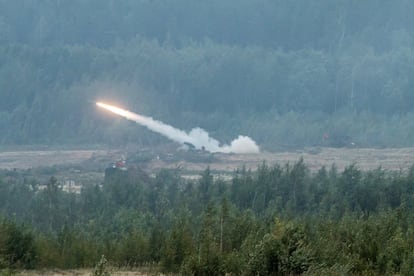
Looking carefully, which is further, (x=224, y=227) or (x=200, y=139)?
(x=200, y=139)

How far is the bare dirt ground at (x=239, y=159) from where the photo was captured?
109 m

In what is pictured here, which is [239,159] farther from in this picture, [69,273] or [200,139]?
[69,273]

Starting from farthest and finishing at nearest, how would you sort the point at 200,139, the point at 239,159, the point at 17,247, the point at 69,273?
the point at 200,139 → the point at 239,159 → the point at 17,247 → the point at 69,273

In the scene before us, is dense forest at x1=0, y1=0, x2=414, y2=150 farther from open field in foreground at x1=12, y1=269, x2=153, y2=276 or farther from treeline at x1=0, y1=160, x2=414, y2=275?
open field in foreground at x1=12, y1=269, x2=153, y2=276

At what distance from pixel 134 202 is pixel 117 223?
1214 cm

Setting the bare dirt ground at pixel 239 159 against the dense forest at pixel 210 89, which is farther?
the dense forest at pixel 210 89

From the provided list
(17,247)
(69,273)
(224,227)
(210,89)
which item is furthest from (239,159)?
(69,273)

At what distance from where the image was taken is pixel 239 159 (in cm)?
11569

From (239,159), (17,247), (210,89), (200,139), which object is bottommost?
(17,247)

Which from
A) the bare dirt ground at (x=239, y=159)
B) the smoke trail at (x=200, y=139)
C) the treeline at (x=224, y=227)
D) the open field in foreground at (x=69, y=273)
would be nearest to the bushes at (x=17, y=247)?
the treeline at (x=224, y=227)

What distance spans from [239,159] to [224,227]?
257 feet

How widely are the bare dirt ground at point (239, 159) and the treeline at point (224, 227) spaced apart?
24.6 meters

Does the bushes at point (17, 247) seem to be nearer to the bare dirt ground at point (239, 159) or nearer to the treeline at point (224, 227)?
the treeline at point (224, 227)

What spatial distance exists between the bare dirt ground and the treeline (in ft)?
80.6
